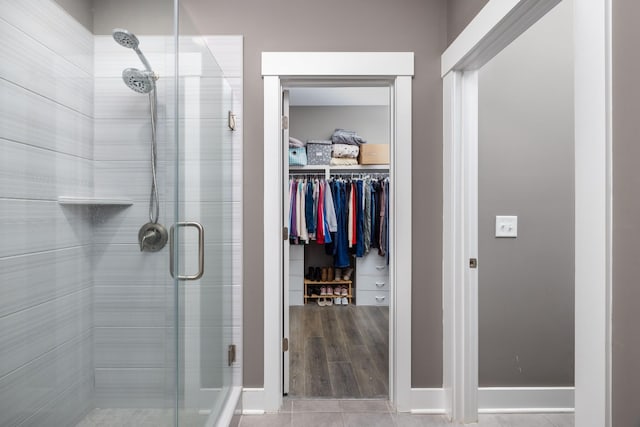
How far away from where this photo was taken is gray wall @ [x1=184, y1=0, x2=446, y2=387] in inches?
75.7

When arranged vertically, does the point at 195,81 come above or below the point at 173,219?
above

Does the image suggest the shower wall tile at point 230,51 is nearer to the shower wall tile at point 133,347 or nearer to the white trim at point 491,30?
the white trim at point 491,30

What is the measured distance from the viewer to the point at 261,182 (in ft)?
6.39

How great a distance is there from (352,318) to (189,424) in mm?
2503

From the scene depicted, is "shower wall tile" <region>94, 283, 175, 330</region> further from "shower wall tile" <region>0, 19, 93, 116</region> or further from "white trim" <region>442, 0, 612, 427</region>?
"white trim" <region>442, 0, 612, 427</region>

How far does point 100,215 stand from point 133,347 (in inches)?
15.6

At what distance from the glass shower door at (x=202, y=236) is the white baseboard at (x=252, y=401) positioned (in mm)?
138

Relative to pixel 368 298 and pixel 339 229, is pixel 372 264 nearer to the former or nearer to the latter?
pixel 368 298

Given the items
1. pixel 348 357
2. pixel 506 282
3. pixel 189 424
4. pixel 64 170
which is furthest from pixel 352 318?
pixel 64 170

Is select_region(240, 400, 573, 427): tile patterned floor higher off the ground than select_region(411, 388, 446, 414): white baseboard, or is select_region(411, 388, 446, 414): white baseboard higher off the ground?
select_region(411, 388, 446, 414): white baseboard

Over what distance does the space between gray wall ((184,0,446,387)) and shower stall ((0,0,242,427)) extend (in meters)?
0.51

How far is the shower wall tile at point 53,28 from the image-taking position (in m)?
0.72

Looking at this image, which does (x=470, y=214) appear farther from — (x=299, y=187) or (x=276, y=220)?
(x=299, y=187)

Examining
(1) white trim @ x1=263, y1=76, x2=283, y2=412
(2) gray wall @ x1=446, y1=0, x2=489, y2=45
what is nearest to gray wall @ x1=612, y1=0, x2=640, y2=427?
(2) gray wall @ x1=446, y1=0, x2=489, y2=45
